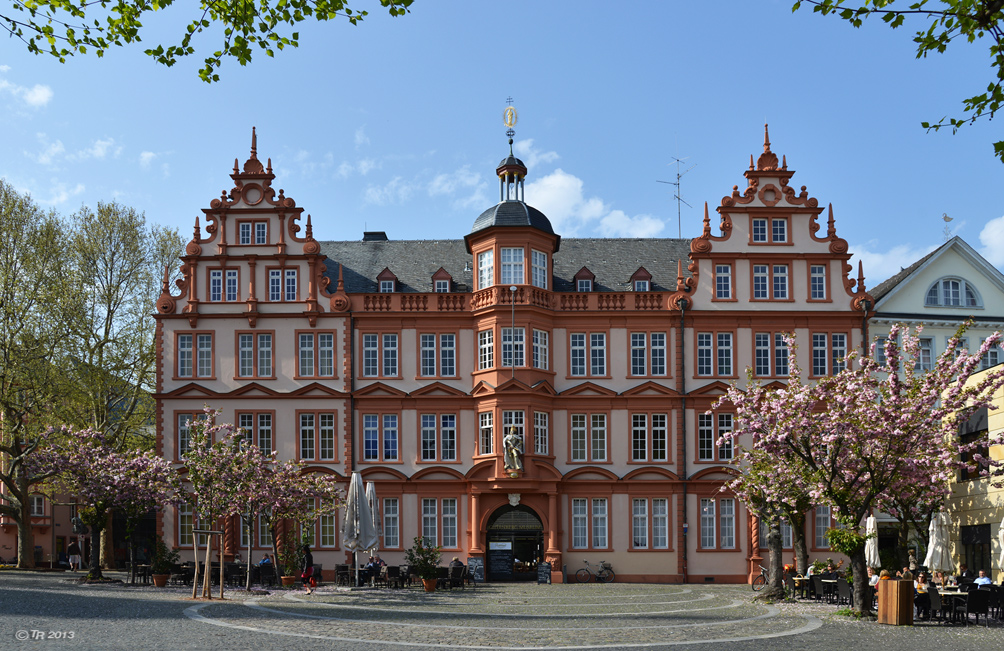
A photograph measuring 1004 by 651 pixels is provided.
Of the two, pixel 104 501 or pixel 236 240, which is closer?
pixel 104 501

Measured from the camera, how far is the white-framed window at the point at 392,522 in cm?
4781

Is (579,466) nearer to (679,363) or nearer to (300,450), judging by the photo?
(679,363)

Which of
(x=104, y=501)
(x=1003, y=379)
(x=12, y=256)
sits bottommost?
(x=104, y=501)

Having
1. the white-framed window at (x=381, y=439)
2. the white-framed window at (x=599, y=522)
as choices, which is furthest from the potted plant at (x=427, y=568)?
the white-framed window at (x=599, y=522)

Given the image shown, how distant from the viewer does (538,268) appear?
48.5 meters

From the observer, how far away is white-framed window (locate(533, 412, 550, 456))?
47125 mm

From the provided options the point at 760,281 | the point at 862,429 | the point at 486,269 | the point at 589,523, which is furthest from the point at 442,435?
the point at 862,429

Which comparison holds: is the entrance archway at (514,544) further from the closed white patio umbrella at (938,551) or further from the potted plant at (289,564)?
the closed white patio umbrella at (938,551)

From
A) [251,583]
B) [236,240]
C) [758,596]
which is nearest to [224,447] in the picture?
[251,583]

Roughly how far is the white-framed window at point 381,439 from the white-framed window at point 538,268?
835 centimetres

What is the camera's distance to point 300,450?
48250 millimetres

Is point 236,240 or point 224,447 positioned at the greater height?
point 236,240

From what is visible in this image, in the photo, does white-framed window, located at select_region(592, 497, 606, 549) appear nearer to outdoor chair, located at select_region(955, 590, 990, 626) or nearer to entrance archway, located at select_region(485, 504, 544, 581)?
entrance archway, located at select_region(485, 504, 544, 581)

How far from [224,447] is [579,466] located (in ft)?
53.5
